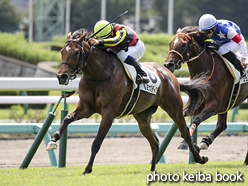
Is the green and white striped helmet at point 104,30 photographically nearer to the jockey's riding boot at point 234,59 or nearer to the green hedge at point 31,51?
the jockey's riding boot at point 234,59

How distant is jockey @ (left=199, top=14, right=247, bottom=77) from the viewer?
20.7 ft

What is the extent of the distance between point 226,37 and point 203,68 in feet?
1.76

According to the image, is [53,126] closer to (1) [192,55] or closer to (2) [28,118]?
(1) [192,55]

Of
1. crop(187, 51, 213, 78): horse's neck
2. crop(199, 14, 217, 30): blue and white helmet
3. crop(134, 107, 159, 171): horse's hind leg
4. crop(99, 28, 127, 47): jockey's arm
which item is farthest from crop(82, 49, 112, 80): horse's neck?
crop(199, 14, 217, 30): blue and white helmet

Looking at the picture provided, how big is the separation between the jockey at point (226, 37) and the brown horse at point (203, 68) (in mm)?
119

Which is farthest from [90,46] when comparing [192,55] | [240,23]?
[240,23]

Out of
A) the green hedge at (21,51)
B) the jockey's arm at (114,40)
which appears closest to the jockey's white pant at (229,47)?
the jockey's arm at (114,40)

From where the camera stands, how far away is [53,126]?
6.75 meters

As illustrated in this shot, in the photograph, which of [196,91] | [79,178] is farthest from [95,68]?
[196,91]

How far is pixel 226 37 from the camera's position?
639 centimetres

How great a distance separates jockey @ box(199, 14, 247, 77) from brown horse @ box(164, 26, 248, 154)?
12 cm

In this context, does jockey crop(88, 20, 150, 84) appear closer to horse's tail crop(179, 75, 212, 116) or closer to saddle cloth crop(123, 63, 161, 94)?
saddle cloth crop(123, 63, 161, 94)

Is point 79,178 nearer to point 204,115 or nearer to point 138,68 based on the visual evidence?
point 138,68

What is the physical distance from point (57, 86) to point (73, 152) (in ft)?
6.00
